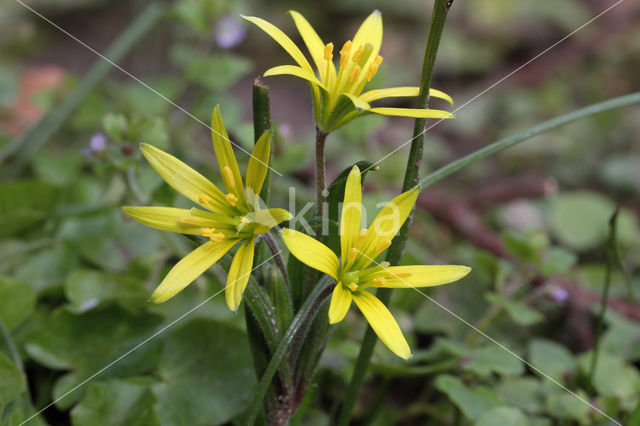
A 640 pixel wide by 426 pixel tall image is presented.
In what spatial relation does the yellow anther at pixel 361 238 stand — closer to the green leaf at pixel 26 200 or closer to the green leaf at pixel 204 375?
the green leaf at pixel 204 375

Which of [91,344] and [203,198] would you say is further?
[91,344]

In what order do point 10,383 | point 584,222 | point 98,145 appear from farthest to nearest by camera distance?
point 584,222 < point 98,145 < point 10,383

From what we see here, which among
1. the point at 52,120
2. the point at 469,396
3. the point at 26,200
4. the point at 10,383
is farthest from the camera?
the point at 52,120

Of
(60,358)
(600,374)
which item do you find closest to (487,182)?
(600,374)

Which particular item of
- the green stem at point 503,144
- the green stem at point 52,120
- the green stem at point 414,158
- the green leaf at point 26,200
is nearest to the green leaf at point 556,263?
the green stem at point 503,144

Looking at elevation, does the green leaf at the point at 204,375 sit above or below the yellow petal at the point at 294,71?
below

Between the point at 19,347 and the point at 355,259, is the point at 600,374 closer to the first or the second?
the point at 355,259

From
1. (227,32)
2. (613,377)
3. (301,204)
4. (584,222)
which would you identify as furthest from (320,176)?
(584,222)

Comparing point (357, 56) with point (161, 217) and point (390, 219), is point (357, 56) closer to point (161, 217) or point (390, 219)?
point (390, 219)
